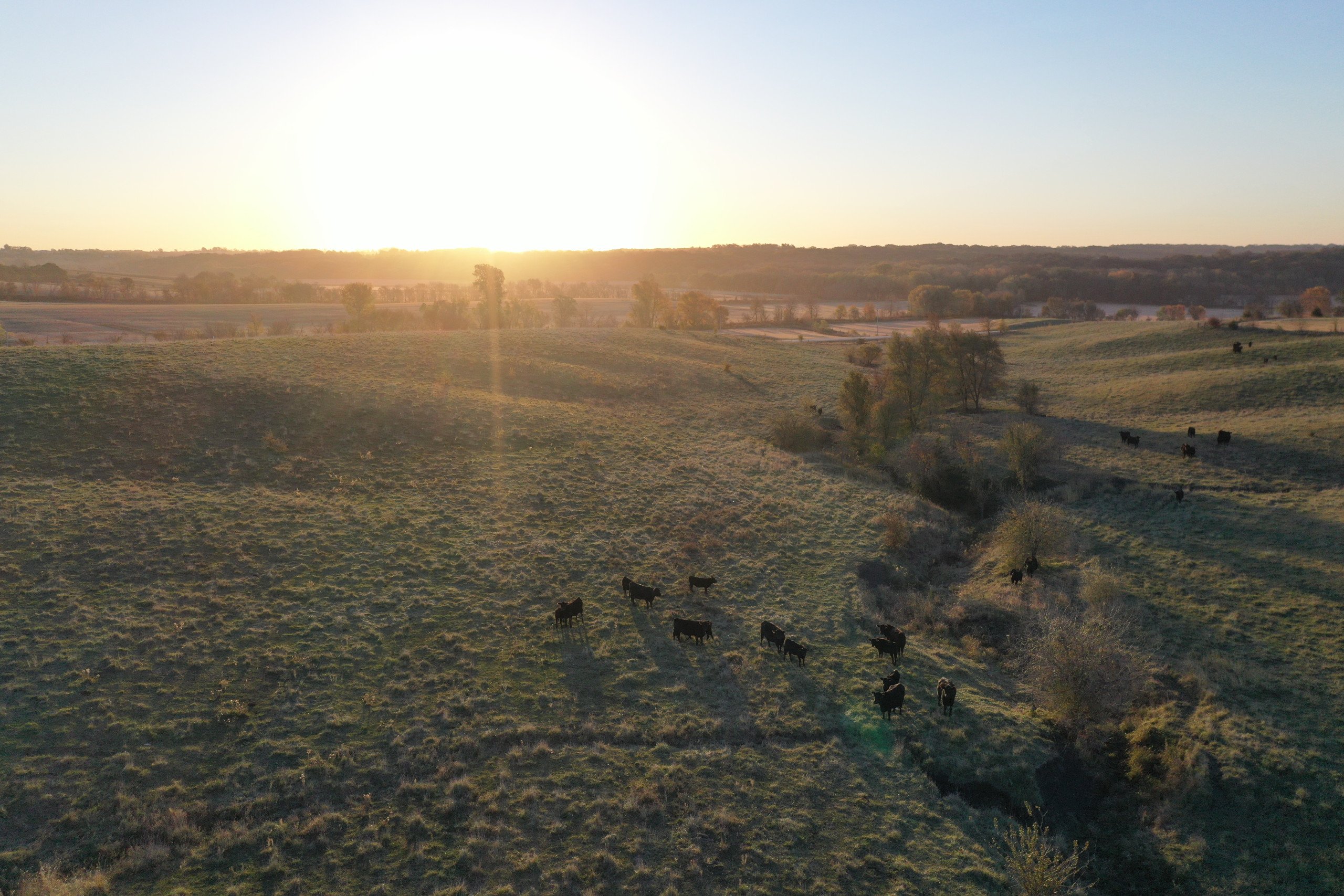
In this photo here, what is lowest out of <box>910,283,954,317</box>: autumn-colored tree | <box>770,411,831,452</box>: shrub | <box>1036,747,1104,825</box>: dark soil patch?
<box>1036,747,1104,825</box>: dark soil patch

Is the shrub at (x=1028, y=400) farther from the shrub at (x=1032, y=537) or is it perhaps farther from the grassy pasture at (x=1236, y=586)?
the shrub at (x=1032, y=537)

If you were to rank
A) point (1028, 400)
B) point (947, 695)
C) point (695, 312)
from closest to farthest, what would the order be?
point (947, 695) → point (1028, 400) → point (695, 312)

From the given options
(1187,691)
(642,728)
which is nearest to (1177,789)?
(1187,691)

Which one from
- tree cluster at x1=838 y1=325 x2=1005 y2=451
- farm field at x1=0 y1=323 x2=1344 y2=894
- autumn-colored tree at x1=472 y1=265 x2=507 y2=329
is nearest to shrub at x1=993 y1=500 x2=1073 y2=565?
farm field at x1=0 y1=323 x2=1344 y2=894

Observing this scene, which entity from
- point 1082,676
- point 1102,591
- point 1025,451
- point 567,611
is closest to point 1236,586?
point 1102,591

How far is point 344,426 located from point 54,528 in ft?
53.0

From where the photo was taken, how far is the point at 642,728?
1695 centimetres

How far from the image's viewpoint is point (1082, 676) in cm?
1842

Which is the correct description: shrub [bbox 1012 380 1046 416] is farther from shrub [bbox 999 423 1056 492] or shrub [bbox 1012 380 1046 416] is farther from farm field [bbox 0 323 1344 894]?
shrub [bbox 999 423 1056 492]

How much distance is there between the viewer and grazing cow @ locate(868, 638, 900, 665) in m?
20.8

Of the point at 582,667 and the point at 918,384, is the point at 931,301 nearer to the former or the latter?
the point at 918,384

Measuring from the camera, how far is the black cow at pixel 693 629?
843 inches

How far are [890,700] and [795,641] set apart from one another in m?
3.85

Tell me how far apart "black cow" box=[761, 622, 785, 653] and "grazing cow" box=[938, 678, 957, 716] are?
483 cm
